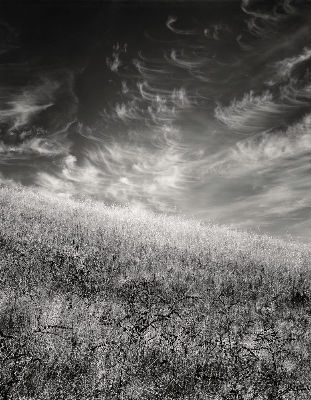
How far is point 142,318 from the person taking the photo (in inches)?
197

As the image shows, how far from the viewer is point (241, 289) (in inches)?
296

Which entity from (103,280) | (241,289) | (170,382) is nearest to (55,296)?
(103,280)

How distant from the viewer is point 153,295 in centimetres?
631

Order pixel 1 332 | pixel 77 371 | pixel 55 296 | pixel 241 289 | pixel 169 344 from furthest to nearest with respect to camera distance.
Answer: pixel 241 289
pixel 55 296
pixel 169 344
pixel 1 332
pixel 77 371

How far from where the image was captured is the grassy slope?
147 inches

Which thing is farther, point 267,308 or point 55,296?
point 267,308

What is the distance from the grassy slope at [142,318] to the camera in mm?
3730

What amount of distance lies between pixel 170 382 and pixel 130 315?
A: 1.49m

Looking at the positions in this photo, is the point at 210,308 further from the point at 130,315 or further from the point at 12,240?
the point at 12,240

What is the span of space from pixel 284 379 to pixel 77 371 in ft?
8.47

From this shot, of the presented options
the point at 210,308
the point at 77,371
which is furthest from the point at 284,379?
the point at 77,371

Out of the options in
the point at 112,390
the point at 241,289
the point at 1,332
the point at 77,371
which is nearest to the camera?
the point at 112,390

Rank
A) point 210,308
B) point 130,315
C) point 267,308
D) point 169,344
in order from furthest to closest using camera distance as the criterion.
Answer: point 267,308 → point 210,308 → point 130,315 → point 169,344

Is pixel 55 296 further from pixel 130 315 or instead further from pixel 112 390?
pixel 112 390
